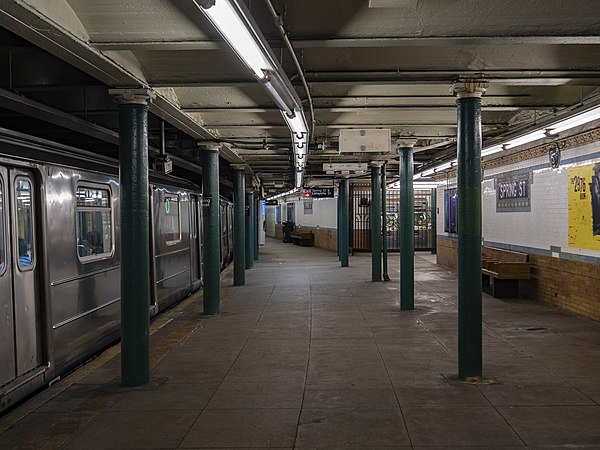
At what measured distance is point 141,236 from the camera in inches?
225

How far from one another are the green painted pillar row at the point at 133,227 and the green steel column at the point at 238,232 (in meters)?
7.70

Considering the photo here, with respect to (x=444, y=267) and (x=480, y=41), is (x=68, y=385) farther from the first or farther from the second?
(x=444, y=267)

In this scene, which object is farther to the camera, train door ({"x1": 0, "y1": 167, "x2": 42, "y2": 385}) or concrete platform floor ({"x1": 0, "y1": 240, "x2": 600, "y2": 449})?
train door ({"x1": 0, "y1": 167, "x2": 42, "y2": 385})

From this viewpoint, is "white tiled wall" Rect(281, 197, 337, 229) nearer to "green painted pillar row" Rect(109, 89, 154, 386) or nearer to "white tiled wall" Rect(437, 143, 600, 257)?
"white tiled wall" Rect(437, 143, 600, 257)

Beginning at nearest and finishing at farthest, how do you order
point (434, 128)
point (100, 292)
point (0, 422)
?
point (0, 422) < point (100, 292) < point (434, 128)

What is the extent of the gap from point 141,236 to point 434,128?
5361 mm

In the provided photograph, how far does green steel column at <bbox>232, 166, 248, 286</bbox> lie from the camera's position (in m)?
13.5

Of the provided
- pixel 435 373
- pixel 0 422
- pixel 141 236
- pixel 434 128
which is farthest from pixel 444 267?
pixel 0 422

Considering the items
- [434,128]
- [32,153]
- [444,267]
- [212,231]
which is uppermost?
[434,128]

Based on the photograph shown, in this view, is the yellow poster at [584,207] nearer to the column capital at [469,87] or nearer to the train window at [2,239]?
the column capital at [469,87]

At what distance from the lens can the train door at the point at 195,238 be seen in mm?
11969

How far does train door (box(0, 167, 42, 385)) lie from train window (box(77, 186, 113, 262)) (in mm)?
906

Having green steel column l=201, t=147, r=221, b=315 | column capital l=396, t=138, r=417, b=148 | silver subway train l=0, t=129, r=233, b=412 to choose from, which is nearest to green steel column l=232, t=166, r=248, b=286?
green steel column l=201, t=147, r=221, b=315

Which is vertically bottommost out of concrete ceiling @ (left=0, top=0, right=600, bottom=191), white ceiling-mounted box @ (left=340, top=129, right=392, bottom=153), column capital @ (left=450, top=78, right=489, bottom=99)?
white ceiling-mounted box @ (left=340, top=129, right=392, bottom=153)
